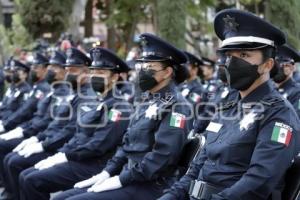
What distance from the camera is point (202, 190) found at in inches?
143

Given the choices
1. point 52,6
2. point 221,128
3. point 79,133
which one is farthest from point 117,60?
point 52,6

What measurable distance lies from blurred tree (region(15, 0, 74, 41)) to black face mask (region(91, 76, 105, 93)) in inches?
404

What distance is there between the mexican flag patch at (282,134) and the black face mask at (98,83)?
3.15m

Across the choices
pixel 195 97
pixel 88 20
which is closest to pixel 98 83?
pixel 195 97

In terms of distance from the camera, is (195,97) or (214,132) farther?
(195,97)

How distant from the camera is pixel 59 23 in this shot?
1630cm

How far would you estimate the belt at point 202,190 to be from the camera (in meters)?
3.57

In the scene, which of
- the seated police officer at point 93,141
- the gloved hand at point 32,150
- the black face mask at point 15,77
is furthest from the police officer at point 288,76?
the black face mask at point 15,77

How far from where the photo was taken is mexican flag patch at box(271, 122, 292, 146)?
10.6ft

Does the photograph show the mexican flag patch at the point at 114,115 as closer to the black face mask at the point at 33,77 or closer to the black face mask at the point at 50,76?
the black face mask at the point at 50,76

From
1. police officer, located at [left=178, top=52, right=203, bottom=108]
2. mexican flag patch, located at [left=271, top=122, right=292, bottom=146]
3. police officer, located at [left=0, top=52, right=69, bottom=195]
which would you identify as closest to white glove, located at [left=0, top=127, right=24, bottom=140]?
police officer, located at [left=0, top=52, right=69, bottom=195]

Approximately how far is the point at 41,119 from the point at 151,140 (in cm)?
361

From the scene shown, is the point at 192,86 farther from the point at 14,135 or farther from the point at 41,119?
the point at 14,135

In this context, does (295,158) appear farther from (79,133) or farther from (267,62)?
(79,133)
